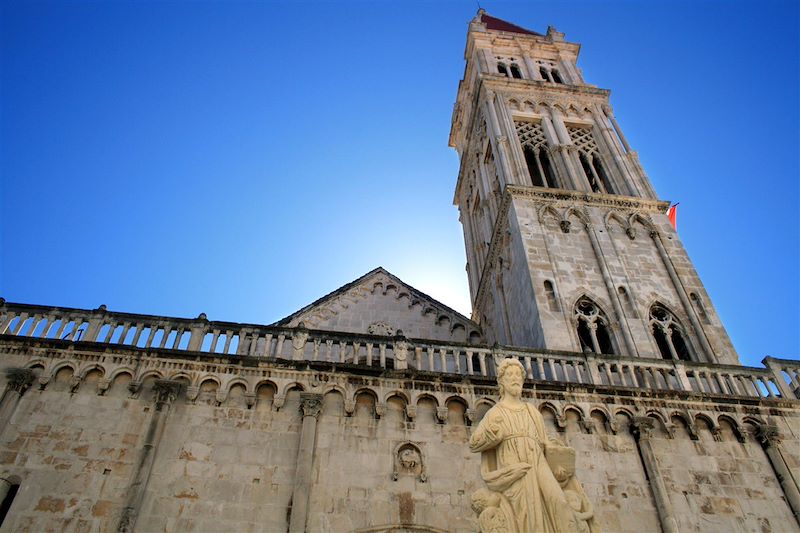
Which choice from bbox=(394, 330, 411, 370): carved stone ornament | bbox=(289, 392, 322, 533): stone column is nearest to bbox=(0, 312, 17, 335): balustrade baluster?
bbox=(289, 392, 322, 533): stone column

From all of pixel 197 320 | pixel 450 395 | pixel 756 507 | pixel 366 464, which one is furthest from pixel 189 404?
pixel 756 507

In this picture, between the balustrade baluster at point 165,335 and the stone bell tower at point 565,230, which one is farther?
the stone bell tower at point 565,230

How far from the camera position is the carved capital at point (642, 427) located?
12.5m

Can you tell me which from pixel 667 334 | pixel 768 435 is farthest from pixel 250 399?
pixel 667 334

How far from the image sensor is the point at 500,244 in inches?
841

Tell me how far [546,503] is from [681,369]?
8.99 metres

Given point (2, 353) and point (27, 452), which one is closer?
point (27, 452)

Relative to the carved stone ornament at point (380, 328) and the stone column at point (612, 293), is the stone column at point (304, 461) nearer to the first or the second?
the carved stone ornament at point (380, 328)

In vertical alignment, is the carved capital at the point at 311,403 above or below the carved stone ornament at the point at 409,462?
above

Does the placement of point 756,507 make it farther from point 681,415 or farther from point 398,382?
point 398,382

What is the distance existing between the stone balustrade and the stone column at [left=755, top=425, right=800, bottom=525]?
100 cm

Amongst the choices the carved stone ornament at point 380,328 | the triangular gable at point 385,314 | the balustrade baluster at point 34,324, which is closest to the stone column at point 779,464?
the triangular gable at point 385,314

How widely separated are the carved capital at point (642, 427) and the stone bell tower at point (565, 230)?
315 centimetres

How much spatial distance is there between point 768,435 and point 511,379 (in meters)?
8.24
